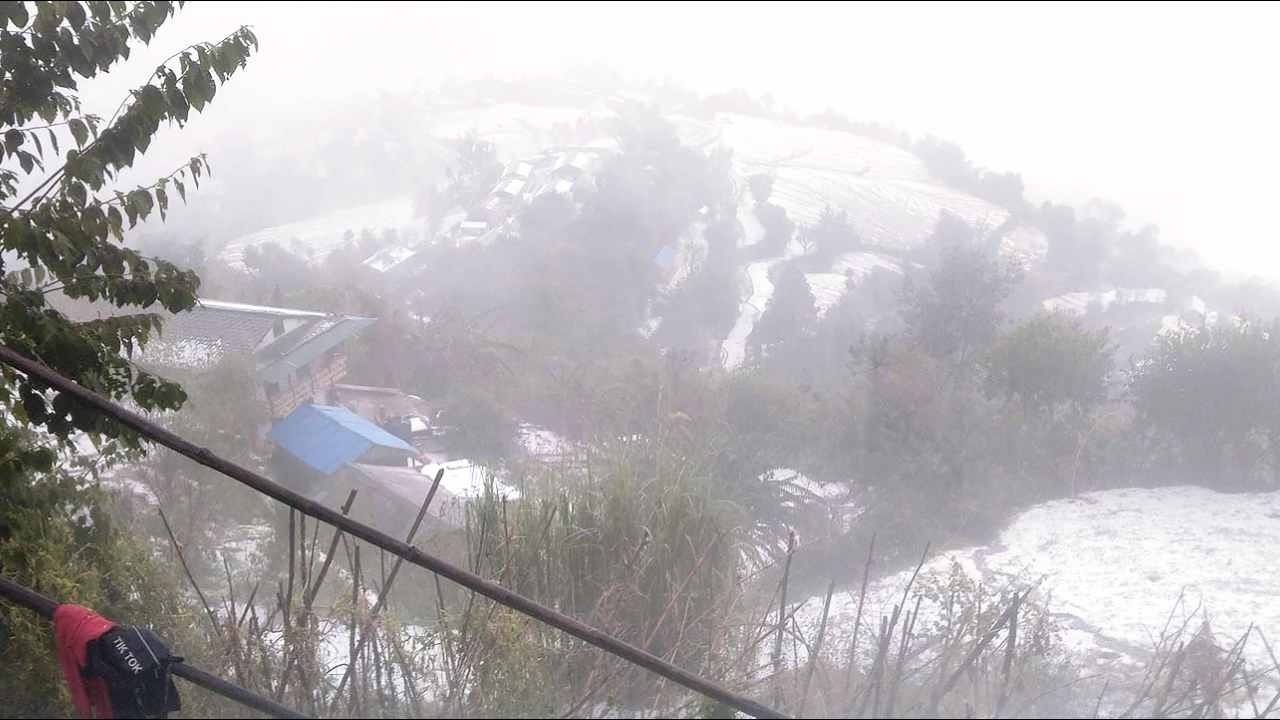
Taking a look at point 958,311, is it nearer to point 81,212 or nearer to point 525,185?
point 81,212

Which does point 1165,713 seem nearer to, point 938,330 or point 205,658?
point 205,658

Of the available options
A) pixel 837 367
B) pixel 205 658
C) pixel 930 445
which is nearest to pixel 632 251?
pixel 837 367

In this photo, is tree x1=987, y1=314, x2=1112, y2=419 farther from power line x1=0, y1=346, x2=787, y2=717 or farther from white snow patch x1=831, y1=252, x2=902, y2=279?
white snow patch x1=831, y1=252, x2=902, y2=279

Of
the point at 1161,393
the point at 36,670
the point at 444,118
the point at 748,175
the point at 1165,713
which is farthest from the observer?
the point at 444,118

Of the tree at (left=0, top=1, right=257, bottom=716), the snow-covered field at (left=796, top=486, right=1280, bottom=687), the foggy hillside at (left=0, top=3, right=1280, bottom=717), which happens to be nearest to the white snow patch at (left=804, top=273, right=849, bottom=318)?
the foggy hillside at (left=0, top=3, right=1280, bottom=717)

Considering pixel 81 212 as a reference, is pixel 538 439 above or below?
above

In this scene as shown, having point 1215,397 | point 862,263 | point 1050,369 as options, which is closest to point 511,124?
point 862,263
